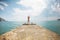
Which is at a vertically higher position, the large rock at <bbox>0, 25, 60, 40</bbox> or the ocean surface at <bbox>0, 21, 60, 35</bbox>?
the ocean surface at <bbox>0, 21, 60, 35</bbox>

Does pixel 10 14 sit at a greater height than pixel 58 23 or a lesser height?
greater

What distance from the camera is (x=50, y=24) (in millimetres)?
2018

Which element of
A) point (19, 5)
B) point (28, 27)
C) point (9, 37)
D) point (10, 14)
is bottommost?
point (9, 37)

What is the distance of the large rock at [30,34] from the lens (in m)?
2.00

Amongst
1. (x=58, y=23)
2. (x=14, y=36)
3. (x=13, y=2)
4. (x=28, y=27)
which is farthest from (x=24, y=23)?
(x=58, y=23)

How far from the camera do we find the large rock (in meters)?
2.00

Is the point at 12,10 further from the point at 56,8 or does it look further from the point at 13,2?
the point at 56,8

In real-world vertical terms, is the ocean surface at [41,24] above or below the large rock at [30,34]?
above

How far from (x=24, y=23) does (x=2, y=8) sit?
17.1 inches

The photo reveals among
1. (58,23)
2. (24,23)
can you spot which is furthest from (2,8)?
(58,23)

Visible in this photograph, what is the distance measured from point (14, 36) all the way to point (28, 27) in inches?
10.4

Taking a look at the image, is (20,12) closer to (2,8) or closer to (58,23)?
(2,8)

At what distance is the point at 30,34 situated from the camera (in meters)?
2.01

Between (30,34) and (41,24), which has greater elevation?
(41,24)
